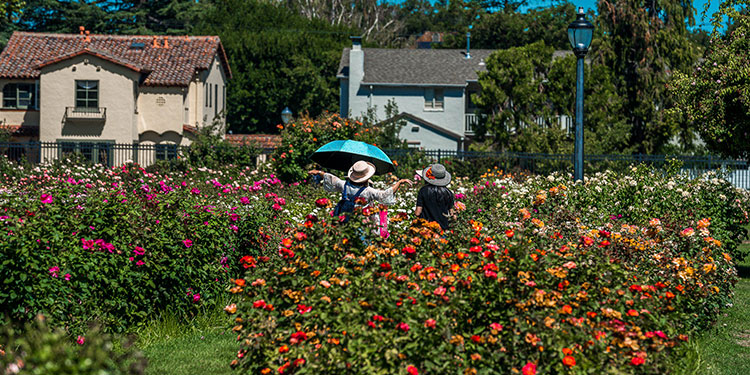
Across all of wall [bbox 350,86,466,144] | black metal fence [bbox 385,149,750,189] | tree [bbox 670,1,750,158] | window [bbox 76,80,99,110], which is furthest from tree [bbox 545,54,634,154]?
window [bbox 76,80,99,110]

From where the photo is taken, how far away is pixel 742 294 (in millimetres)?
10773

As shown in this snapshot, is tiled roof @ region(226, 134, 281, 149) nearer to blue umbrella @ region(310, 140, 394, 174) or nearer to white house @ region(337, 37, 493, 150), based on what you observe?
white house @ region(337, 37, 493, 150)

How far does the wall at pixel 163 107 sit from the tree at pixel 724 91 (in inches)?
1044

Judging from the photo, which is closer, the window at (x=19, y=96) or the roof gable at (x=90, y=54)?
the roof gable at (x=90, y=54)

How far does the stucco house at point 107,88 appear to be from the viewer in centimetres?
3497

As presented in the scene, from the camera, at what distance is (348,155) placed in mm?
10875

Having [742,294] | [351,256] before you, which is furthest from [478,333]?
[742,294]

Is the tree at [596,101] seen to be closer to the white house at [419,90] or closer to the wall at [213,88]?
the white house at [419,90]

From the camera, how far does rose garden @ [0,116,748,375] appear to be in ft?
15.7

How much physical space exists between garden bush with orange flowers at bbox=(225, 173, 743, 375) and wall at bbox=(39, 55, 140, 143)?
31.0m

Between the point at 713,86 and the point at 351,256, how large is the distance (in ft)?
30.6

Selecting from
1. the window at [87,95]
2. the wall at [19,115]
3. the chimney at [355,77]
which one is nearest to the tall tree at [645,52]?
the chimney at [355,77]

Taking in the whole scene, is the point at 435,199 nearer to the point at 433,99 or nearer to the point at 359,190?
the point at 359,190

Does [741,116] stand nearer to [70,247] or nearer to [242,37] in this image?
[70,247]
